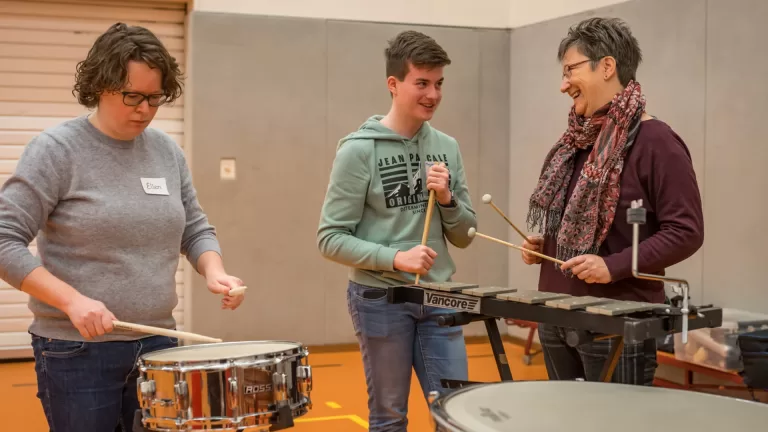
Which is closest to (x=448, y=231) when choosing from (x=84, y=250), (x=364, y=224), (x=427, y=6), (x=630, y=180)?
(x=364, y=224)

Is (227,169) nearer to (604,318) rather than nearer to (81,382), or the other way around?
(81,382)

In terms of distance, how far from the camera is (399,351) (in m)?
2.60

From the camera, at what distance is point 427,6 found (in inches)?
260

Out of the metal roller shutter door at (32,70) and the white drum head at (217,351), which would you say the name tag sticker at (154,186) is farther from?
the metal roller shutter door at (32,70)

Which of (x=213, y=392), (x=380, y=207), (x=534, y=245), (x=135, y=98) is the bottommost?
(x=213, y=392)

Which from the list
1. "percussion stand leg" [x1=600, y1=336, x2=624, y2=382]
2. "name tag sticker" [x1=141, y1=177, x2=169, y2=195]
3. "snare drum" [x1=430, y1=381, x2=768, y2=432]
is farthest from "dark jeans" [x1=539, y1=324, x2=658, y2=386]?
"name tag sticker" [x1=141, y1=177, x2=169, y2=195]

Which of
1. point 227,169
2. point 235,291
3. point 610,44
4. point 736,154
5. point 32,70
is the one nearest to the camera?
point 235,291

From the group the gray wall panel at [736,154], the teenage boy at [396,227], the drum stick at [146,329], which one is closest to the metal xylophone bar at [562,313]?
the teenage boy at [396,227]

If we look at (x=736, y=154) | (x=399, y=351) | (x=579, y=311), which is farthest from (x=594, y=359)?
(x=736, y=154)

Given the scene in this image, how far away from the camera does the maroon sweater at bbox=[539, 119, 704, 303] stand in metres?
2.22

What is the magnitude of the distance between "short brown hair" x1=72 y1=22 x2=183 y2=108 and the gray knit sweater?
102 millimetres

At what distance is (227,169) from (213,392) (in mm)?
4268

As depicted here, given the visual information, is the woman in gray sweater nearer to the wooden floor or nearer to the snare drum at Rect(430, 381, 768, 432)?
the snare drum at Rect(430, 381, 768, 432)

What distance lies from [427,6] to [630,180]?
459 cm
